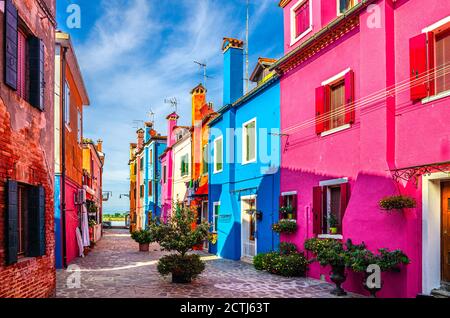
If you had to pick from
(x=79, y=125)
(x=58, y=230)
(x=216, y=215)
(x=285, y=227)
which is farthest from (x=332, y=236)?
(x=79, y=125)

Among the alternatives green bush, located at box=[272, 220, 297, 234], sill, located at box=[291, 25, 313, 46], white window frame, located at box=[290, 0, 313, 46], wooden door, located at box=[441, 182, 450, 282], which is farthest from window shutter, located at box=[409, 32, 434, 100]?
green bush, located at box=[272, 220, 297, 234]

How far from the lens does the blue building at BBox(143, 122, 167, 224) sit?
36.1m

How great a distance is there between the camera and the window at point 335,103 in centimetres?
1089

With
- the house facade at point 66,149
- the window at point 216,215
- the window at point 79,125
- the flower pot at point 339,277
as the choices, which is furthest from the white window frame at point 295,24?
the window at point 79,125

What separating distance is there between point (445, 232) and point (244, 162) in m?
10.1

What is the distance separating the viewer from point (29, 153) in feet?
26.2

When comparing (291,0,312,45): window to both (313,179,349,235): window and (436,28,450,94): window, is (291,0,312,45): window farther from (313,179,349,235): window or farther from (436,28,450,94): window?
(436,28,450,94): window

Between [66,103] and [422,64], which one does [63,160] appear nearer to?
[66,103]

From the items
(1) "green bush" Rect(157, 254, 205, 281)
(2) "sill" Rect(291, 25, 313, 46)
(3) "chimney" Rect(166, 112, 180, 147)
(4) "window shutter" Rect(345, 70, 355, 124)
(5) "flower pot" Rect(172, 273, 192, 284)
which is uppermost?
(2) "sill" Rect(291, 25, 313, 46)

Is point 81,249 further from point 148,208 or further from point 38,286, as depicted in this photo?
point 148,208

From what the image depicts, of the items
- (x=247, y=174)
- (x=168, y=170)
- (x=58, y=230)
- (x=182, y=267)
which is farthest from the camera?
(x=168, y=170)

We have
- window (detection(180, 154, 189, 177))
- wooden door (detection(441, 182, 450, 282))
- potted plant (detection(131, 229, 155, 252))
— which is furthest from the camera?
window (detection(180, 154, 189, 177))

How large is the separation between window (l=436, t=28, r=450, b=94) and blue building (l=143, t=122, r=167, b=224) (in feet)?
94.1
